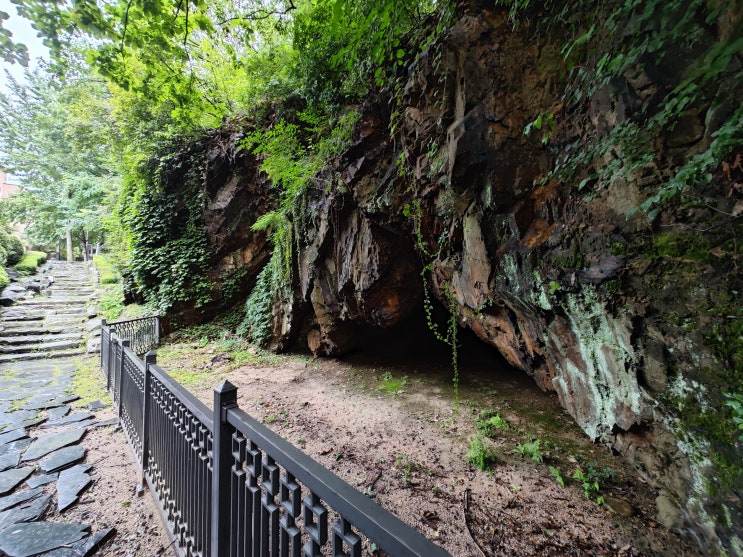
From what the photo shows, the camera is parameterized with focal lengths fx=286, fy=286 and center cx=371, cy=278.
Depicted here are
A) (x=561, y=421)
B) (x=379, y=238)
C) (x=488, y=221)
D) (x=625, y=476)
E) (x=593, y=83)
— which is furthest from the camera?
(x=379, y=238)

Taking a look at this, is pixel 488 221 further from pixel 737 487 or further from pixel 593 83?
pixel 737 487

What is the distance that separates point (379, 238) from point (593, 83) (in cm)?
333

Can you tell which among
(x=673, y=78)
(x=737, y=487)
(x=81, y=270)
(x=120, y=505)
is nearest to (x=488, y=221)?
(x=673, y=78)

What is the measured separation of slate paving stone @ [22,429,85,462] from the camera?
307 centimetres

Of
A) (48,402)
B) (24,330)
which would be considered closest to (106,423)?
(48,402)

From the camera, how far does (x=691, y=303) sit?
5.65 ft

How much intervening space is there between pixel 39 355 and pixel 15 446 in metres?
5.04

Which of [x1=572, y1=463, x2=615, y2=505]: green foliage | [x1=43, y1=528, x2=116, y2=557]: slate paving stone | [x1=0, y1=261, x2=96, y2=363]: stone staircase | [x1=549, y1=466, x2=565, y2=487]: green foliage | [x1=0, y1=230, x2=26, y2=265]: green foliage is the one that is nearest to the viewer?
[x1=43, y1=528, x2=116, y2=557]: slate paving stone

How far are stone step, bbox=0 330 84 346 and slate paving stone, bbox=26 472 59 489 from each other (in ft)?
21.6

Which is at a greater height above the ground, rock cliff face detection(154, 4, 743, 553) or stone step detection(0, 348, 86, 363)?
rock cliff face detection(154, 4, 743, 553)

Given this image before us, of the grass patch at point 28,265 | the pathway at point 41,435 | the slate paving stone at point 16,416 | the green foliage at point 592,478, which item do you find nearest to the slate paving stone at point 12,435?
the pathway at point 41,435

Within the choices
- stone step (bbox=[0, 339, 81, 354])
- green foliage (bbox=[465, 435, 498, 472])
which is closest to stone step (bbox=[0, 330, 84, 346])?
stone step (bbox=[0, 339, 81, 354])

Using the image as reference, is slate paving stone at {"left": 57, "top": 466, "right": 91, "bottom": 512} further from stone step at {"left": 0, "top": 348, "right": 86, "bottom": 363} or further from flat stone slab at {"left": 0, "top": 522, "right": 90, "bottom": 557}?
stone step at {"left": 0, "top": 348, "right": 86, "bottom": 363}

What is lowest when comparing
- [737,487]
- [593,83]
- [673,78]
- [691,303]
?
[737,487]
